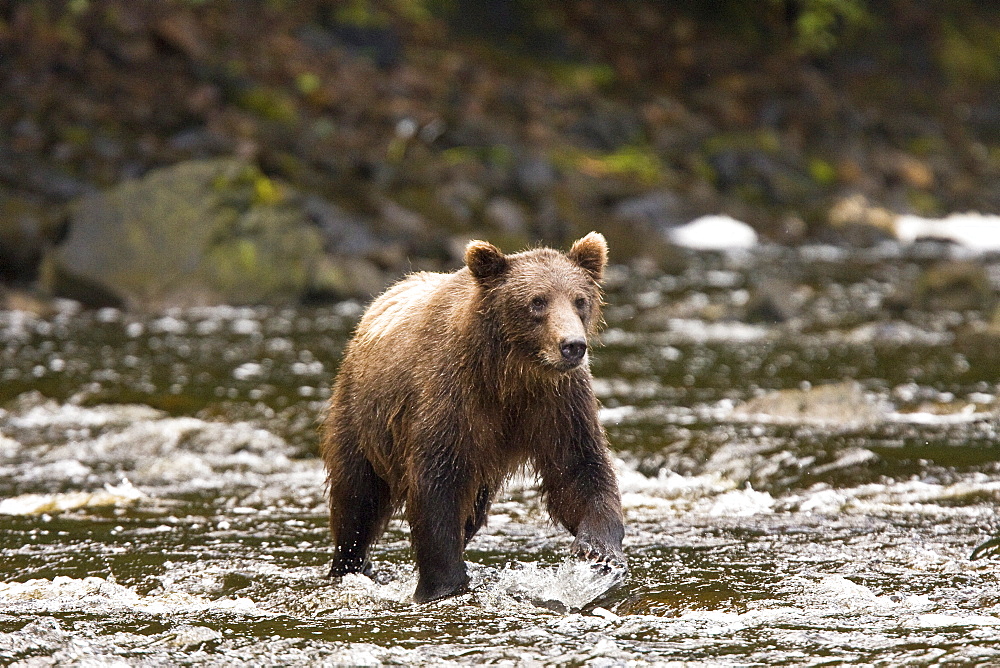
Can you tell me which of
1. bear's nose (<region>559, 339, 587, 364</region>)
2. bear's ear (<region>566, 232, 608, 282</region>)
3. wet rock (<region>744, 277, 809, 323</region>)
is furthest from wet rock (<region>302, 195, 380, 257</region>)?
bear's nose (<region>559, 339, 587, 364</region>)

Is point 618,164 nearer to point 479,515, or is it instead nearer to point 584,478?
point 479,515

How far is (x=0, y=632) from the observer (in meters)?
5.85

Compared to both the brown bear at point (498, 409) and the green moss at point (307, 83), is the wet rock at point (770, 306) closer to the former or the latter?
the brown bear at point (498, 409)

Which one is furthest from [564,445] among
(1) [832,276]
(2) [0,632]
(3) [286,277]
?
(1) [832,276]

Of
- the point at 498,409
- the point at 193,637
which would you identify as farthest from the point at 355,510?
the point at 193,637

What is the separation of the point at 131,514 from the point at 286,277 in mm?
9655

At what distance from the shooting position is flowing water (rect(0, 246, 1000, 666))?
572 cm

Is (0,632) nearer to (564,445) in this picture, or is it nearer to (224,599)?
(224,599)

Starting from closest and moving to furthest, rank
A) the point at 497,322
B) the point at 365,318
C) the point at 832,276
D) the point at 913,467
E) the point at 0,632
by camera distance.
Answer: the point at 0,632 → the point at 497,322 → the point at 365,318 → the point at 913,467 → the point at 832,276

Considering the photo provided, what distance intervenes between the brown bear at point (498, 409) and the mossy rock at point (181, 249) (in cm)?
1139

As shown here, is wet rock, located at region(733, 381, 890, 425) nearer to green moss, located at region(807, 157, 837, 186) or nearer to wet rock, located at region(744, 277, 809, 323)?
wet rock, located at region(744, 277, 809, 323)

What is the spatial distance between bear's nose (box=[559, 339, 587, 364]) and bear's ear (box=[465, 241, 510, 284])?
71cm

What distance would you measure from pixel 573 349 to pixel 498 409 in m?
0.74

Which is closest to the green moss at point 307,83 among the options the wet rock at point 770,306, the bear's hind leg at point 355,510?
the wet rock at point 770,306
